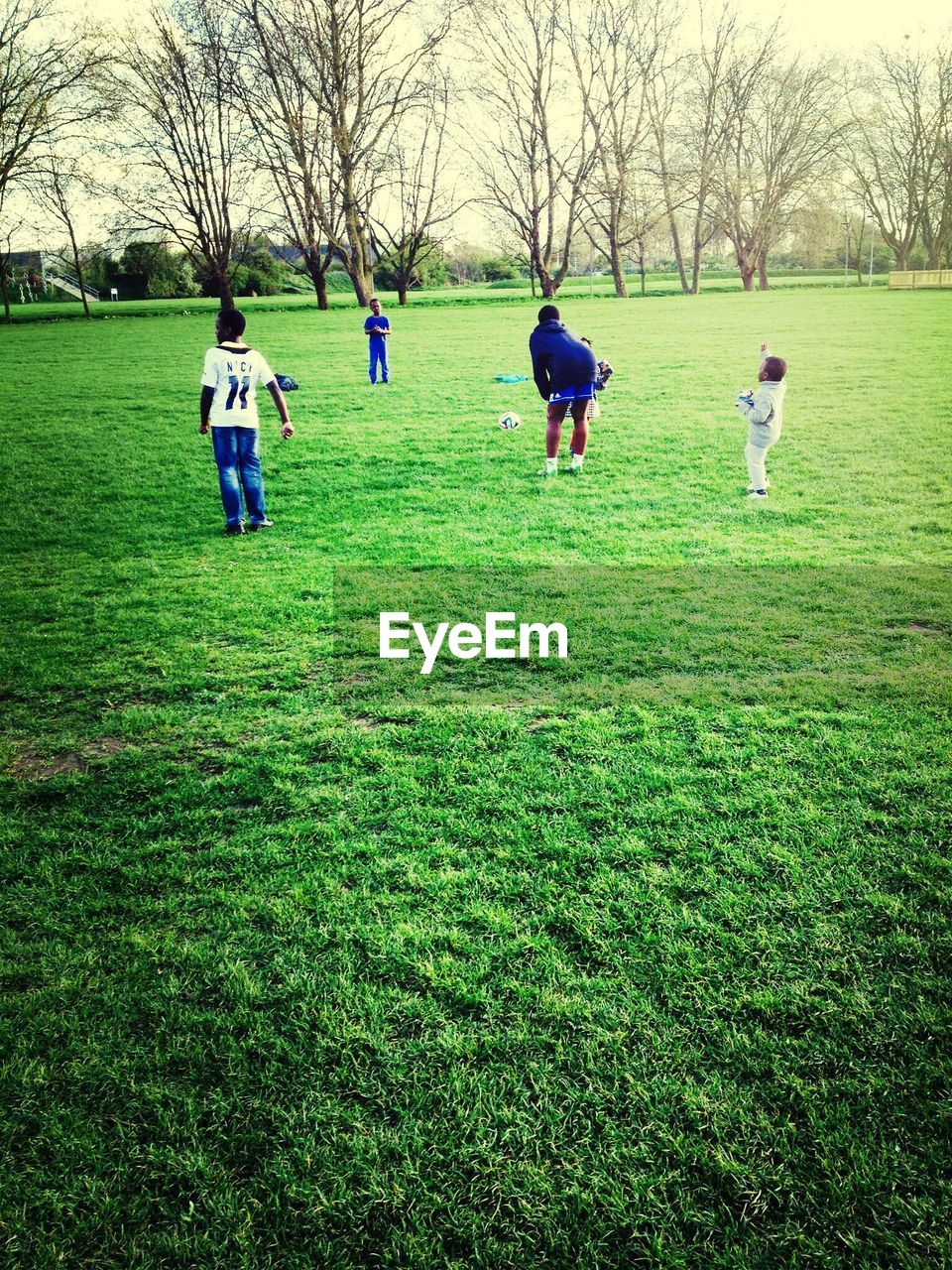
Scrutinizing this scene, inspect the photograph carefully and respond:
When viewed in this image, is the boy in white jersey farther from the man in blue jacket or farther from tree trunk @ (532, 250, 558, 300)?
tree trunk @ (532, 250, 558, 300)

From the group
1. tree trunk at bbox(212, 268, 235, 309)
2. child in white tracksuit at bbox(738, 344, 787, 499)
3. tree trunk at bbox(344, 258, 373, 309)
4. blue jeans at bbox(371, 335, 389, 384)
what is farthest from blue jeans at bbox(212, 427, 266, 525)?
tree trunk at bbox(212, 268, 235, 309)

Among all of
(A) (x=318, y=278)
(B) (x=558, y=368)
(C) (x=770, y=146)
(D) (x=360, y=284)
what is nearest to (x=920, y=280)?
(C) (x=770, y=146)

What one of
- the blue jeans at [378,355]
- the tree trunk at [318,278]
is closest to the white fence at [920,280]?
the tree trunk at [318,278]

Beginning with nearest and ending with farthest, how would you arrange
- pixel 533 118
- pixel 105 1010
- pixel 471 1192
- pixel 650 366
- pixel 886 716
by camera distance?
1. pixel 471 1192
2. pixel 105 1010
3. pixel 886 716
4. pixel 650 366
5. pixel 533 118

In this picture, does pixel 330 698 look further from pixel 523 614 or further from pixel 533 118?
pixel 533 118

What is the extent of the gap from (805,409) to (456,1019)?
12.8 metres

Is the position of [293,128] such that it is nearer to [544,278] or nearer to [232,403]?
[544,278]

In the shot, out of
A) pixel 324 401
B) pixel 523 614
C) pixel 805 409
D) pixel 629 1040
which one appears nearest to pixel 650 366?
pixel 805 409

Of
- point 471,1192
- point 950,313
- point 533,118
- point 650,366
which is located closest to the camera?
point 471,1192

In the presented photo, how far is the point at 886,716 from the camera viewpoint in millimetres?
4418

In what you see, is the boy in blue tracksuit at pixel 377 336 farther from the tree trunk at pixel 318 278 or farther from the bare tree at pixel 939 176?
the bare tree at pixel 939 176

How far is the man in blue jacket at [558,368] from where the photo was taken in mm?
8977

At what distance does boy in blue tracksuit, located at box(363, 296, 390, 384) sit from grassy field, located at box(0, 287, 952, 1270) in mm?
9166

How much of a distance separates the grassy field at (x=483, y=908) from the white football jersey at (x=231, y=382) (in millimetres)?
1410
